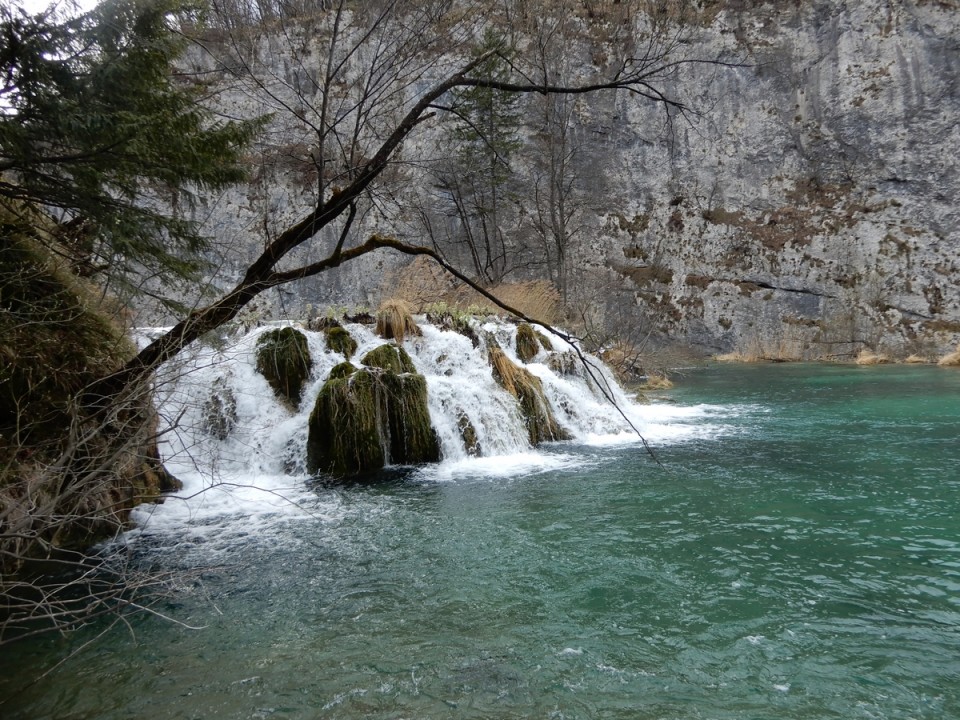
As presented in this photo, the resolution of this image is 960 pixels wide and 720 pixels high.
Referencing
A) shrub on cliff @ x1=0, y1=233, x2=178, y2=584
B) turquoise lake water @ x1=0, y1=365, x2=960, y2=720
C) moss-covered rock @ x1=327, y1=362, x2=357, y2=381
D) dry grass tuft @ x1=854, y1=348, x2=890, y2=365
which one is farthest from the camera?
dry grass tuft @ x1=854, y1=348, x2=890, y2=365

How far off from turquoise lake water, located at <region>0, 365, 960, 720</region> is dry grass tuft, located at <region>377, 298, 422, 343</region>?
366 centimetres

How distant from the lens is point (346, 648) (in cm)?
346

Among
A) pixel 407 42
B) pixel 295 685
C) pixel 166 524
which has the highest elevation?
pixel 407 42

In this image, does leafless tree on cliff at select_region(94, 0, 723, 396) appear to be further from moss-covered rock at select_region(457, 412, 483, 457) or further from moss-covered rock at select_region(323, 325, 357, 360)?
moss-covered rock at select_region(323, 325, 357, 360)

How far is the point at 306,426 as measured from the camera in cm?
821

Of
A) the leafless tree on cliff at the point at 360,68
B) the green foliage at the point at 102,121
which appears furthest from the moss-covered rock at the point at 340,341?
the leafless tree on cliff at the point at 360,68

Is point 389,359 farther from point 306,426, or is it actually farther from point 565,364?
point 565,364

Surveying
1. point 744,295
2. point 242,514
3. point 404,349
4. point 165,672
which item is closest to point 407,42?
point 165,672

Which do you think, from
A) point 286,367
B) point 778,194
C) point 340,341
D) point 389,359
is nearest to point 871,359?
point 778,194

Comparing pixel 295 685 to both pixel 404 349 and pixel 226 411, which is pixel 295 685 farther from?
pixel 404 349

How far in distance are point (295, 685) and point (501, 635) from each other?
1.21 metres

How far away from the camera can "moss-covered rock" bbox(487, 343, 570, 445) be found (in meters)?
9.50

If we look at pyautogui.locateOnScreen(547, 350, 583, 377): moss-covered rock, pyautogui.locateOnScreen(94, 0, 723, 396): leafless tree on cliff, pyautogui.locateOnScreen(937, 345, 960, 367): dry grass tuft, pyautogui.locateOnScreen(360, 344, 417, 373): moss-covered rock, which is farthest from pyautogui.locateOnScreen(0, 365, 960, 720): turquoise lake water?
pyautogui.locateOnScreen(937, 345, 960, 367): dry grass tuft

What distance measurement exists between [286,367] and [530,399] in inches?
154
